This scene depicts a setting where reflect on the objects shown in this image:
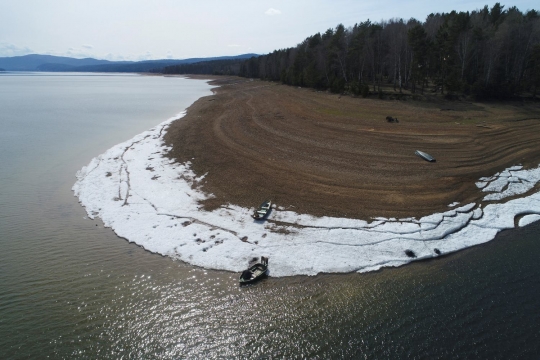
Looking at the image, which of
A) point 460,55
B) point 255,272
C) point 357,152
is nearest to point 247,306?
point 255,272

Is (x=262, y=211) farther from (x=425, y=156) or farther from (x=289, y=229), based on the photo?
(x=425, y=156)

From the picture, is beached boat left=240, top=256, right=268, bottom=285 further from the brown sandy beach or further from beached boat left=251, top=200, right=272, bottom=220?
the brown sandy beach

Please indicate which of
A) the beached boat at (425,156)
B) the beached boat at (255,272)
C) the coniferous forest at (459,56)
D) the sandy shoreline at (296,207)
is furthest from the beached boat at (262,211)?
the coniferous forest at (459,56)

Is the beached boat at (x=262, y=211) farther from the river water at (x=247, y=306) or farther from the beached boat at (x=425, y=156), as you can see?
the beached boat at (x=425, y=156)

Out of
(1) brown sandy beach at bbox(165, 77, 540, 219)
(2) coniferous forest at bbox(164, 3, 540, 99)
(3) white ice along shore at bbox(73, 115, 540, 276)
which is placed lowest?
(3) white ice along shore at bbox(73, 115, 540, 276)

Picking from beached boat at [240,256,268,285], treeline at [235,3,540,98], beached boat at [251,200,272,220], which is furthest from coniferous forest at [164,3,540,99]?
beached boat at [240,256,268,285]

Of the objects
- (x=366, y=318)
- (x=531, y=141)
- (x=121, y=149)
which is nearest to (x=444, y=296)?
(x=366, y=318)
